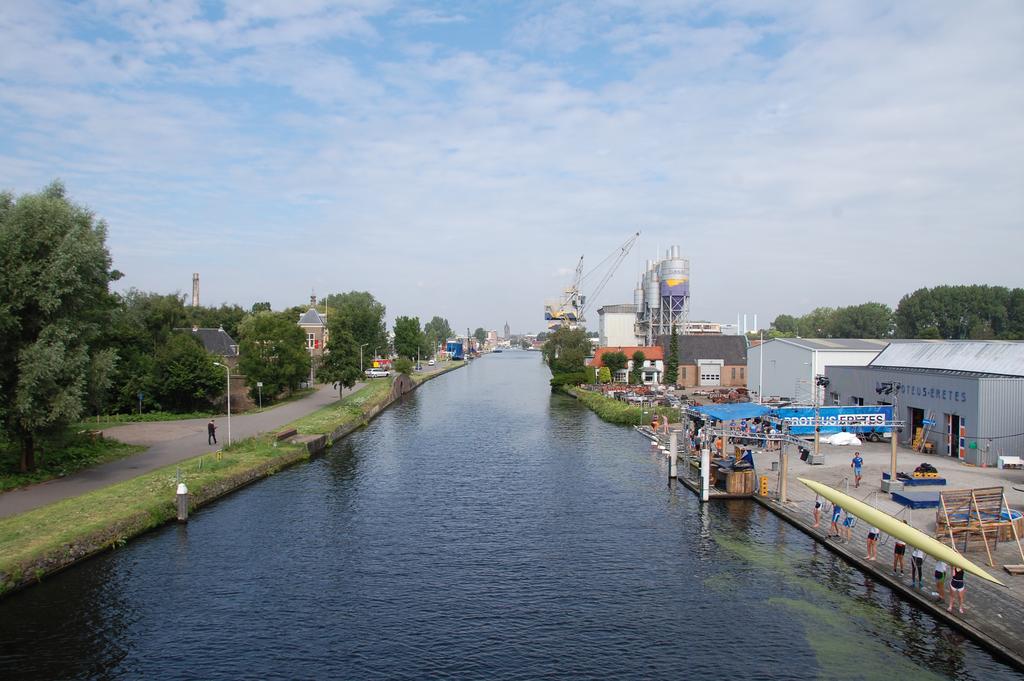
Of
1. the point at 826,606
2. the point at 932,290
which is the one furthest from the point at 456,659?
the point at 932,290

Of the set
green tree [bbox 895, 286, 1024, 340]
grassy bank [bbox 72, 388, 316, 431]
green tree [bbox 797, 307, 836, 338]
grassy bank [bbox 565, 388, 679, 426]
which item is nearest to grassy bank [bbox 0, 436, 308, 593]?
grassy bank [bbox 72, 388, 316, 431]

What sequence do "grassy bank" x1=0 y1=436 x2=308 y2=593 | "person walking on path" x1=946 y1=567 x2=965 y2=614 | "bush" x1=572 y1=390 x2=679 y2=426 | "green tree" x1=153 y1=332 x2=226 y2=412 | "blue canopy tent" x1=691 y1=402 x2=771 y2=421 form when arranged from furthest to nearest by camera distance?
1. "bush" x1=572 y1=390 x2=679 y2=426
2. "green tree" x1=153 y1=332 x2=226 y2=412
3. "blue canopy tent" x1=691 y1=402 x2=771 y2=421
4. "grassy bank" x1=0 y1=436 x2=308 y2=593
5. "person walking on path" x1=946 y1=567 x2=965 y2=614

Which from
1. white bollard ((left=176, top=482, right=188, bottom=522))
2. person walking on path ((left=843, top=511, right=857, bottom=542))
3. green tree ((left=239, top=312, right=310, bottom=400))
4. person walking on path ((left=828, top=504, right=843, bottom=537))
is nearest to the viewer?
A: person walking on path ((left=843, top=511, right=857, bottom=542))

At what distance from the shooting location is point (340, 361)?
71875 mm

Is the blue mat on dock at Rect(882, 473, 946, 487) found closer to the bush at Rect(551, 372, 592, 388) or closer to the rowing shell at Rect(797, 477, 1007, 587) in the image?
the rowing shell at Rect(797, 477, 1007, 587)

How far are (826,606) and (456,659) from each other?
10574mm

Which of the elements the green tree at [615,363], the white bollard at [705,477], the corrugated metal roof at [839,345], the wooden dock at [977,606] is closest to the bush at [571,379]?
the green tree at [615,363]

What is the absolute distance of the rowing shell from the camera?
1767 cm

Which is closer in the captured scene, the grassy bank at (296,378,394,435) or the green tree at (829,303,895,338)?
the grassy bank at (296,378,394,435)

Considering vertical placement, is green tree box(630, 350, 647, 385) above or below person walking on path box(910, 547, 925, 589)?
above

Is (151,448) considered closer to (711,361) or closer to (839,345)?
(839,345)

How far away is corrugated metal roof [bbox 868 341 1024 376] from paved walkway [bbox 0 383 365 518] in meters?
41.7

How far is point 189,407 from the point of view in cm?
5900

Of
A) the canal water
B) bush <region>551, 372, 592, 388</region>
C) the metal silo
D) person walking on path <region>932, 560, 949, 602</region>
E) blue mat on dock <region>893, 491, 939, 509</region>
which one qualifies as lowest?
the canal water
